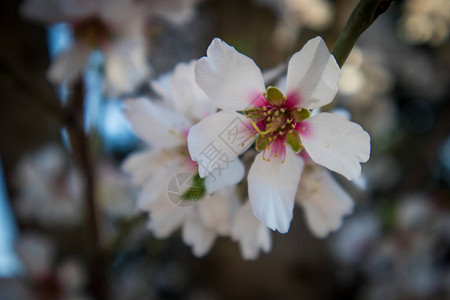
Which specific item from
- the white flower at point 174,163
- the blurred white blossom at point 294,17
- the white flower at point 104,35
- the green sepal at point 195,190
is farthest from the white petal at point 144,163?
the blurred white blossom at point 294,17

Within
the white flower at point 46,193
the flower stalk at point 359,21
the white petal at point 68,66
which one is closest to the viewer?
the flower stalk at point 359,21

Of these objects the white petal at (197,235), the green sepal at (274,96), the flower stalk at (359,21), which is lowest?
the white petal at (197,235)

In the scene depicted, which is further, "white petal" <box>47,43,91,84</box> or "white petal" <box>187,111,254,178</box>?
"white petal" <box>47,43,91,84</box>

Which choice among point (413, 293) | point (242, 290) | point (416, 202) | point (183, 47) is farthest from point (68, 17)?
point (413, 293)

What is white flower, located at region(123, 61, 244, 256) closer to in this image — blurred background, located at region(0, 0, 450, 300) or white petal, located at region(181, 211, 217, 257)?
white petal, located at region(181, 211, 217, 257)

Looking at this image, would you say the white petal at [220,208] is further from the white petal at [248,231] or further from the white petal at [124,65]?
the white petal at [124,65]

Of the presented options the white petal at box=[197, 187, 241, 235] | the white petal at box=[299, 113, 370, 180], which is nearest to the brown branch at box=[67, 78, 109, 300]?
the white petal at box=[197, 187, 241, 235]

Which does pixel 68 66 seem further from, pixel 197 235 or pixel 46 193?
pixel 46 193
